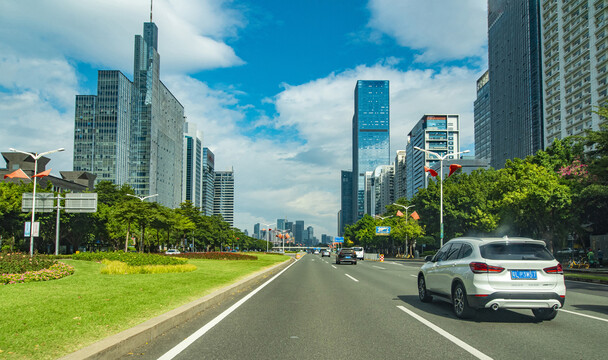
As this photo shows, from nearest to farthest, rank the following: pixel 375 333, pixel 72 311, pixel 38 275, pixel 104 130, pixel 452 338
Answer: pixel 452 338 < pixel 375 333 < pixel 72 311 < pixel 38 275 < pixel 104 130

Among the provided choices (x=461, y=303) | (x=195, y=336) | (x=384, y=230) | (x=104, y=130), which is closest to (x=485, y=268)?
(x=461, y=303)

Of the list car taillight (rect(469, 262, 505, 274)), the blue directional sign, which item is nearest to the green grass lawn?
car taillight (rect(469, 262, 505, 274))

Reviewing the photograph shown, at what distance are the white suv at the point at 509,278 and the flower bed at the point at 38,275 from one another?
39.5ft

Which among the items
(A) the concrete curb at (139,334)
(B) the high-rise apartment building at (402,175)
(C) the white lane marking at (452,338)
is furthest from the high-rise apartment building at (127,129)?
(C) the white lane marking at (452,338)

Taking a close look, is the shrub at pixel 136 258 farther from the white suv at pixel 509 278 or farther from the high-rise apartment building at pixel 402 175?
the high-rise apartment building at pixel 402 175

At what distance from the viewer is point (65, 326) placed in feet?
20.4

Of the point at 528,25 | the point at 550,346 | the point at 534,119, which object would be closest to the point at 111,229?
the point at 550,346

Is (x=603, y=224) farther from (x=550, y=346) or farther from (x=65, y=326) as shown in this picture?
(x=65, y=326)

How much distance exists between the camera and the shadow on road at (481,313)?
847 cm

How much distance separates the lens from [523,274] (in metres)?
7.90

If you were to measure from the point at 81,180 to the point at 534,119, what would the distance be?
11688 cm

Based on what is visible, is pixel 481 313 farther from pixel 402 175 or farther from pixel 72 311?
pixel 402 175

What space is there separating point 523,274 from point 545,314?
1200mm

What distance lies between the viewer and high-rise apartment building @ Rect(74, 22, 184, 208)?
467ft
